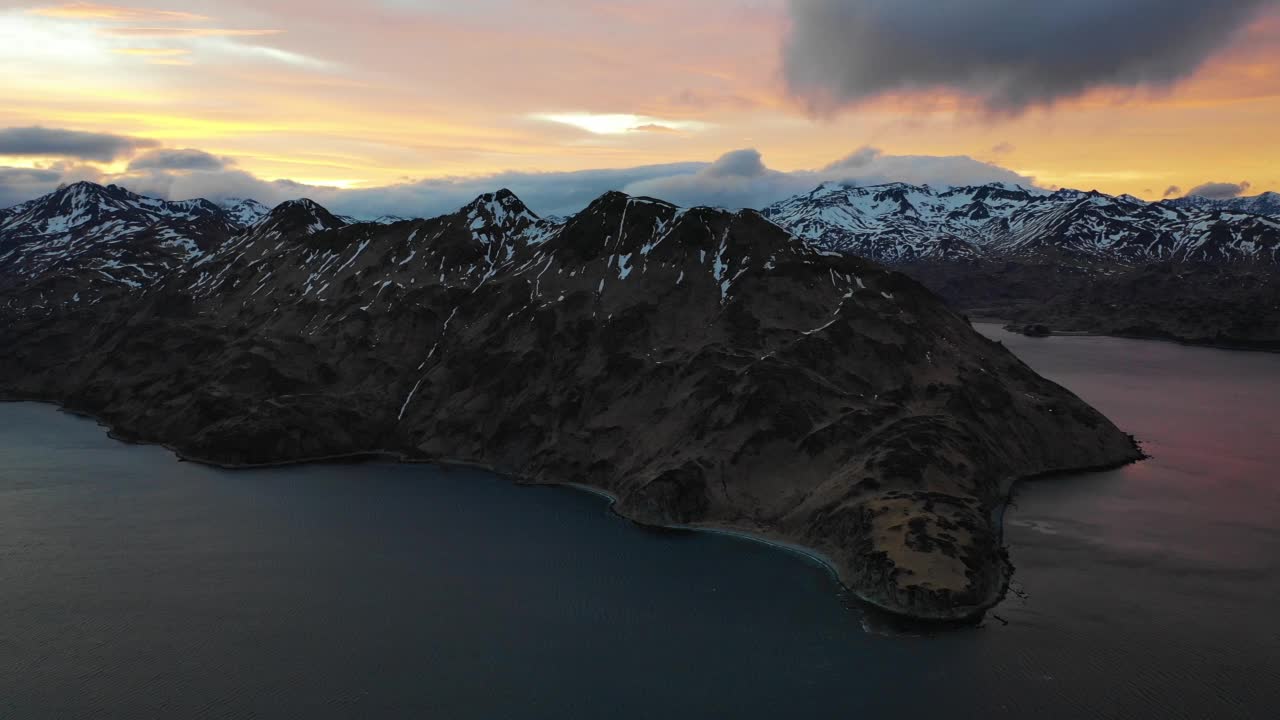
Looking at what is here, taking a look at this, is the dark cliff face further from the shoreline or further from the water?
the water

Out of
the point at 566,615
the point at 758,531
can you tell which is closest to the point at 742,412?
the point at 758,531

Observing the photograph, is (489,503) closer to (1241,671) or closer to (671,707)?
(671,707)

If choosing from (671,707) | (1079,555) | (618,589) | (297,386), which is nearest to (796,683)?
(671,707)

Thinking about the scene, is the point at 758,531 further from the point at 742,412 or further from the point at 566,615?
the point at 566,615

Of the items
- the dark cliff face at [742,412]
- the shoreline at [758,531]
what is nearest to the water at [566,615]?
the shoreline at [758,531]

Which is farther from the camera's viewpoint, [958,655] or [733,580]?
[733,580]

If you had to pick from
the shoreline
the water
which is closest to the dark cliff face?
the shoreline
